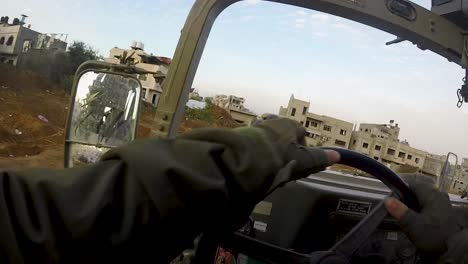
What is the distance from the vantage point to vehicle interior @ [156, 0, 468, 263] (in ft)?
4.62

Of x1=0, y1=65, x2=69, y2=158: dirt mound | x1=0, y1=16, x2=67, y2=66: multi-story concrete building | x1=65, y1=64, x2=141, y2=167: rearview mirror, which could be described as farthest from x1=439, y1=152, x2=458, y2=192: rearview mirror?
x1=0, y1=16, x2=67, y2=66: multi-story concrete building

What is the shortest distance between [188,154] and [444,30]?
2649mm

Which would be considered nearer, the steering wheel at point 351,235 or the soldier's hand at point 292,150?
the soldier's hand at point 292,150

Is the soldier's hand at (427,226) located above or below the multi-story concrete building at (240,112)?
below

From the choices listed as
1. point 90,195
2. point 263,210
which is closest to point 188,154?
point 90,195

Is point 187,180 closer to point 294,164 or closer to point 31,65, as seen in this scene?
point 294,164

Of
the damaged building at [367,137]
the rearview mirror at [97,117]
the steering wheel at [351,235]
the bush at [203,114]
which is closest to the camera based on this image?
the steering wheel at [351,235]

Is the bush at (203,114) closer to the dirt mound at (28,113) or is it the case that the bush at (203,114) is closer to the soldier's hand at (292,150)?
the dirt mound at (28,113)

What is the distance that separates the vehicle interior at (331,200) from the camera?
1.41m

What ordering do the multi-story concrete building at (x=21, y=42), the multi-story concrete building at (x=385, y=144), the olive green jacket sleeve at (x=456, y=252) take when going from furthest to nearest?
the multi-story concrete building at (x=21, y=42)
the multi-story concrete building at (x=385, y=144)
the olive green jacket sleeve at (x=456, y=252)

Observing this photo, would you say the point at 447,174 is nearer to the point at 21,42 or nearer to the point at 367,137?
the point at 367,137

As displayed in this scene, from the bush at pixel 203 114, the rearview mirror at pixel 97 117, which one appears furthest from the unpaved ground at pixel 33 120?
the rearview mirror at pixel 97 117

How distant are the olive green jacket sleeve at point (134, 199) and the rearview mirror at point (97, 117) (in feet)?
3.84

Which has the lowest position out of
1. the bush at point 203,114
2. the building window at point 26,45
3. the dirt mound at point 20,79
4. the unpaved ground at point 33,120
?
the unpaved ground at point 33,120
